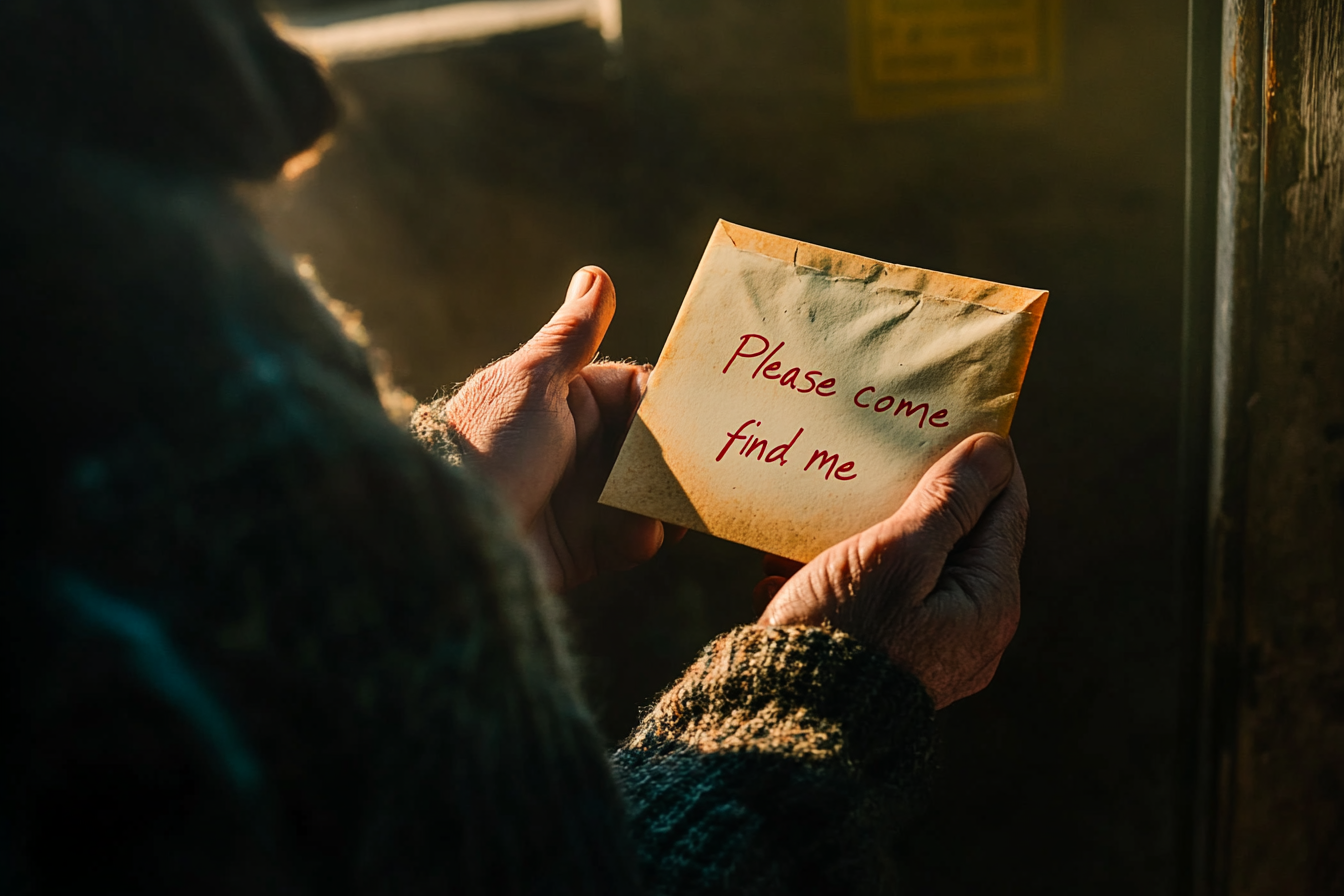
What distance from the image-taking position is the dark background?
1.39 metres

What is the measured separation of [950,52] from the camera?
1.36 meters

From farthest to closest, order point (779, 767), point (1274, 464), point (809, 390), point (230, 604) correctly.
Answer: point (809, 390)
point (1274, 464)
point (779, 767)
point (230, 604)

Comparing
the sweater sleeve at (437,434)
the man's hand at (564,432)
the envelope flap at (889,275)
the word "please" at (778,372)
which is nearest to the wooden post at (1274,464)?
the envelope flap at (889,275)

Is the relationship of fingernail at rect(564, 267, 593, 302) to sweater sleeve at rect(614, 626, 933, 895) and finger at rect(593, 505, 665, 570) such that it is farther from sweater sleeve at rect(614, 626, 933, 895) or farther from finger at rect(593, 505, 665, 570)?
sweater sleeve at rect(614, 626, 933, 895)

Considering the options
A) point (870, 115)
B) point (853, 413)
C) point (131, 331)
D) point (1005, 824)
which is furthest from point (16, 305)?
point (1005, 824)

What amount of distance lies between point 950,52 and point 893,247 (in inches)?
12.5

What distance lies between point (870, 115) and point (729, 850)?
1.25 metres

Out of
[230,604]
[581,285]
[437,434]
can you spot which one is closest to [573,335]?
[581,285]

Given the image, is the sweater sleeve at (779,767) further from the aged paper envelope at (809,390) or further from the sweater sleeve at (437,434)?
the sweater sleeve at (437,434)

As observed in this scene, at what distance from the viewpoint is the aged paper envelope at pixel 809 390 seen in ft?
2.55

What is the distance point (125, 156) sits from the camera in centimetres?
31

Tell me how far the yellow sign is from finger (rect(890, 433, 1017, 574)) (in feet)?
2.79

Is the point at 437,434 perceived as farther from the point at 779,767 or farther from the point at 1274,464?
the point at 1274,464

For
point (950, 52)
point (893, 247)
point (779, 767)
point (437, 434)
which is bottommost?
point (779, 767)
